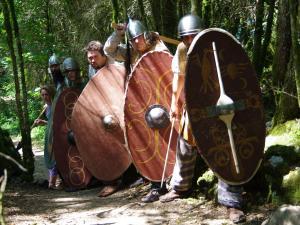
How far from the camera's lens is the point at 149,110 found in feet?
14.4

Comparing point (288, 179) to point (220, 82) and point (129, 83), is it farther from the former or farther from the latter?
point (129, 83)

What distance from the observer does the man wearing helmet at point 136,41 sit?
4.54 m

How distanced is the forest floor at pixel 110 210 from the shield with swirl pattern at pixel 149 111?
40cm

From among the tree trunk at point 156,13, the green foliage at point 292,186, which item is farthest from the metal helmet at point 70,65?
the green foliage at point 292,186

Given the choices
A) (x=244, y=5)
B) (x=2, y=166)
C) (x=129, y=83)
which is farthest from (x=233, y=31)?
(x=2, y=166)

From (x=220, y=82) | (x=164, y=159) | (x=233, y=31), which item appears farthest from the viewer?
(x=233, y=31)

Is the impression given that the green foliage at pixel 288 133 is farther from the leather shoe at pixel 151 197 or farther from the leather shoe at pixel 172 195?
the leather shoe at pixel 151 197

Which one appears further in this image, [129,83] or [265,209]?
[129,83]

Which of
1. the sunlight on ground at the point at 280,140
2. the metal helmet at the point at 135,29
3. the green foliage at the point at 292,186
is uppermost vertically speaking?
the metal helmet at the point at 135,29

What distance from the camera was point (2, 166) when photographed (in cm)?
543

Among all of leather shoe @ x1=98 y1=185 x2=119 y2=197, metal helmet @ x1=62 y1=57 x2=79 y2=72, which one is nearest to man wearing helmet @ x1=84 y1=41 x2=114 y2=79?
metal helmet @ x1=62 y1=57 x2=79 y2=72

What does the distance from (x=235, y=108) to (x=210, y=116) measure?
0.19 m

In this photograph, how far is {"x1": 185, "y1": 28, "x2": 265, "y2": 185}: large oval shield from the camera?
136 inches

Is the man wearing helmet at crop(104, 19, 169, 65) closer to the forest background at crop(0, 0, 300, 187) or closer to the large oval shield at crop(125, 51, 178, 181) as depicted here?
the large oval shield at crop(125, 51, 178, 181)
